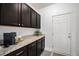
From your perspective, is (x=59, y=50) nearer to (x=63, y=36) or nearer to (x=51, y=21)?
(x=63, y=36)

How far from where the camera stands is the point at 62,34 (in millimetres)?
2963

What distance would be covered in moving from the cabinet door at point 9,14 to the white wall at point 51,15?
6.06 ft

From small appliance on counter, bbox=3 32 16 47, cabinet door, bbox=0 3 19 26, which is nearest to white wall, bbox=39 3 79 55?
cabinet door, bbox=0 3 19 26

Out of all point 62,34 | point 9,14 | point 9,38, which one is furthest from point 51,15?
point 9,38

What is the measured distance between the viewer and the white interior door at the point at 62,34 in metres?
2.82

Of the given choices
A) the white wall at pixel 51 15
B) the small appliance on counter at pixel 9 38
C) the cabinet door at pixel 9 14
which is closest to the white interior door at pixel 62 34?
the white wall at pixel 51 15

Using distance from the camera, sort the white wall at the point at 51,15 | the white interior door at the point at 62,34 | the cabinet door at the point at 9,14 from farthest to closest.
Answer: the white interior door at the point at 62,34 < the white wall at the point at 51,15 < the cabinet door at the point at 9,14

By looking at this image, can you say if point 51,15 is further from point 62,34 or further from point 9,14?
point 9,14

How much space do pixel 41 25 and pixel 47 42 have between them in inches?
33.1

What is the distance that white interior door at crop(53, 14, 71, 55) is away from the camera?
2822 mm

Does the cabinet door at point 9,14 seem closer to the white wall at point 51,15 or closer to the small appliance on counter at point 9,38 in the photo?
the small appliance on counter at point 9,38

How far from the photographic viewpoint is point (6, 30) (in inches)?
72.4

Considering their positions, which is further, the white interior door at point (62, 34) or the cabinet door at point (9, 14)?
the white interior door at point (62, 34)

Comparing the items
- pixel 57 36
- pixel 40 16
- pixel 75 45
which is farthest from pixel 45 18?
pixel 75 45
